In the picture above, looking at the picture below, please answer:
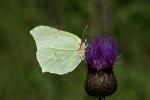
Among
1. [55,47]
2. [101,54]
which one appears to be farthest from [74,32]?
[101,54]

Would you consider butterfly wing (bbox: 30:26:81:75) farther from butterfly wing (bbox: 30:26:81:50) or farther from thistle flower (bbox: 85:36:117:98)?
thistle flower (bbox: 85:36:117:98)

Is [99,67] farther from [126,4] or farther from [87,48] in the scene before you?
[126,4]

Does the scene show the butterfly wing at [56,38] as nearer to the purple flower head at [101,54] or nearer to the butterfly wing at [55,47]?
the butterfly wing at [55,47]

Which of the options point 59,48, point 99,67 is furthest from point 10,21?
point 99,67

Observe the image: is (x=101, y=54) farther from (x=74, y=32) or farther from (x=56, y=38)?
(x=74, y=32)

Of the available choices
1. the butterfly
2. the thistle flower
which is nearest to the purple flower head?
the thistle flower

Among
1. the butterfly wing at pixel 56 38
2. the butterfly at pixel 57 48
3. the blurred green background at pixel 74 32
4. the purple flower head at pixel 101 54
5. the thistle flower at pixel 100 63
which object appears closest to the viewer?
the thistle flower at pixel 100 63

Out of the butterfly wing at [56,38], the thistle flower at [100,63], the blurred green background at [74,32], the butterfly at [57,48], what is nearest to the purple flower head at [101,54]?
the thistle flower at [100,63]
